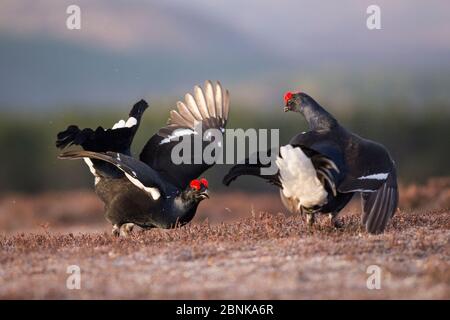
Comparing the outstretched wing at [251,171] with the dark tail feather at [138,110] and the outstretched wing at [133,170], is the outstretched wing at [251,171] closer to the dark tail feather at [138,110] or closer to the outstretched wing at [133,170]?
the outstretched wing at [133,170]

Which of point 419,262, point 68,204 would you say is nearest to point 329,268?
point 419,262

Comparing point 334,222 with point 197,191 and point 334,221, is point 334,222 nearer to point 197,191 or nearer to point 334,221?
point 334,221

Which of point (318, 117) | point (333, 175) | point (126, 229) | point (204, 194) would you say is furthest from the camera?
point (126, 229)

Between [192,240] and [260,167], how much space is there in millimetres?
1172

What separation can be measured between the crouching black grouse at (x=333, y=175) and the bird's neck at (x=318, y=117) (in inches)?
11.7

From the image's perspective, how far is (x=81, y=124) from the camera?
56156 mm

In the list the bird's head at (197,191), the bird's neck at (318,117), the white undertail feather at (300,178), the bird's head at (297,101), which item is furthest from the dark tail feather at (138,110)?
the white undertail feather at (300,178)

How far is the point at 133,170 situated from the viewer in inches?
372

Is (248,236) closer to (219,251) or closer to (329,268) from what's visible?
(219,251)

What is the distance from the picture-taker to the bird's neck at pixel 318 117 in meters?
10.1

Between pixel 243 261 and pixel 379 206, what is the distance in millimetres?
1981

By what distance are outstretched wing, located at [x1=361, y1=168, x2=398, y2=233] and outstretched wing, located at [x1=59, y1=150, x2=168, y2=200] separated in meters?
2.54

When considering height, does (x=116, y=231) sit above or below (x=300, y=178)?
below

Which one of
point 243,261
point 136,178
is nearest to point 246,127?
point 136,178
